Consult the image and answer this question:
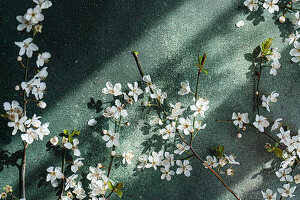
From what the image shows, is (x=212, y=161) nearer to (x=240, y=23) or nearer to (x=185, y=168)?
(x=185, y=168)

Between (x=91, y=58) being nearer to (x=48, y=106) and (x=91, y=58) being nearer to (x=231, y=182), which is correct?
(x=48, y=106)

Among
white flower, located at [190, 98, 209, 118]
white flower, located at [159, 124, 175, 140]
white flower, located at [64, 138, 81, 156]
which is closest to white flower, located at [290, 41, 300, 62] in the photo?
white flower, located at [190, 98, 209, 118]

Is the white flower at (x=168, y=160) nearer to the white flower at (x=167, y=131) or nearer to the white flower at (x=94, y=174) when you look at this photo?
the white flower at (x=167, y=131)

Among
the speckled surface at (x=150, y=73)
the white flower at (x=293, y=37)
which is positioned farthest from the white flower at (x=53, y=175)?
the white flower at (x=293, y=37)

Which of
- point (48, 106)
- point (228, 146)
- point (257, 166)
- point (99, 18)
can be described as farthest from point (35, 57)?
point (257, 166)

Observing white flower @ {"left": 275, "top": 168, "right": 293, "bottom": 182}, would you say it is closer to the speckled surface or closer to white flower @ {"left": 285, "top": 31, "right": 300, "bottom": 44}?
the speckled surface

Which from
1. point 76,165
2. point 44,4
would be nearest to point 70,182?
point 76,165
